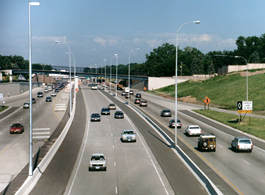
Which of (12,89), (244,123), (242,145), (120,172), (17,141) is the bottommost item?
(17,141)

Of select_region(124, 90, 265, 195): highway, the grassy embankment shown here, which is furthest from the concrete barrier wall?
select_region(124, 90, 265, 195): highway

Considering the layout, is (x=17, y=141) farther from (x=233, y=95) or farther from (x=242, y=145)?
(x=233, y=95)

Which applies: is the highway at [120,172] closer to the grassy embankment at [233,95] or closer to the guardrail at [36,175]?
the guardrail at [36,175]

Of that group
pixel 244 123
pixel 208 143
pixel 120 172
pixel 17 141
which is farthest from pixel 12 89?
pixel 120 172

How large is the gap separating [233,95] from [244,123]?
39.0 metres

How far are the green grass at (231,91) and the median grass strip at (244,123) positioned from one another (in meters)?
11.5

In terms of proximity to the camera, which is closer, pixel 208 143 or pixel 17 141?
pixel 208 143

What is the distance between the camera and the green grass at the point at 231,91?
3445 inches

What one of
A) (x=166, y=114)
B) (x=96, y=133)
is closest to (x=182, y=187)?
(x=96, y=133)

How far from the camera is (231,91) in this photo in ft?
333

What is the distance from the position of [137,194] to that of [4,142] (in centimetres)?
2709

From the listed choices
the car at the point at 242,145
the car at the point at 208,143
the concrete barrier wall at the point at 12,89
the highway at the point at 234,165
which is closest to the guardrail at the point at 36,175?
the highway at the point at 234,165

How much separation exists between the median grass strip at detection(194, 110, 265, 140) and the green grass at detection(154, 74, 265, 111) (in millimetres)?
11528

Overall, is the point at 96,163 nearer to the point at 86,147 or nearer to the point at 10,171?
the point at 10,171
